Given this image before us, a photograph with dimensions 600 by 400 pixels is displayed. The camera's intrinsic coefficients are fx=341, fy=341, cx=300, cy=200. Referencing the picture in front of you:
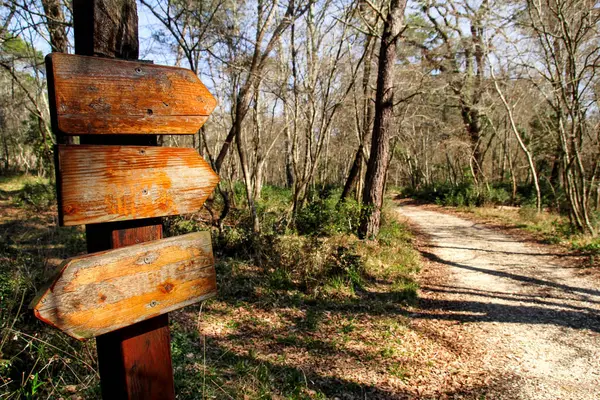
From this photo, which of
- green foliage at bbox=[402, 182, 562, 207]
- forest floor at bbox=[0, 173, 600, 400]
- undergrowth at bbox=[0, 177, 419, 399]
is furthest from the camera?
green foliage at bbox=[402, 182, 562, 207]

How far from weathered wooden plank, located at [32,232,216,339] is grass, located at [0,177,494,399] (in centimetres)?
113

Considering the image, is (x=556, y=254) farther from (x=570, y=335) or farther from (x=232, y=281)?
(x=232, y=281)

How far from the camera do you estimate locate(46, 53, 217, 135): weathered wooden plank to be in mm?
1140

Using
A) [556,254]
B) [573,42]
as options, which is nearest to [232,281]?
[556,254]

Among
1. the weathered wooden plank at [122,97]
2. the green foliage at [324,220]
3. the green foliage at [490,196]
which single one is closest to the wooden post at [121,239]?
the weathered wooden plank at [122,97]

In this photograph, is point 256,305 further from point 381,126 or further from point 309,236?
point 381,126

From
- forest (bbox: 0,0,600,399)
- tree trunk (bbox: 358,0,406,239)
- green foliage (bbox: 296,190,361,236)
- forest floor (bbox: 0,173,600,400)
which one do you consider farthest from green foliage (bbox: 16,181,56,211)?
tree trunk (bbox: 358,0,406,239)

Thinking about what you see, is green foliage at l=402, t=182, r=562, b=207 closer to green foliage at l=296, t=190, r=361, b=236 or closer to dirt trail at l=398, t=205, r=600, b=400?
dirt trail at l=398, t=205, r=600, b=400

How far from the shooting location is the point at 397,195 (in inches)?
990

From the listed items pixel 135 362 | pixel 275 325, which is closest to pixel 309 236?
pixel 275 325

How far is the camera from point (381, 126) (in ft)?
28.2

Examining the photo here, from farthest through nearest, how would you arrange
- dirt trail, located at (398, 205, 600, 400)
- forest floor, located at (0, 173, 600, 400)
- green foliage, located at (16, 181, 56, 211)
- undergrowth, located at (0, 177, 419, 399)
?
green foliage, located at (16, 181, 56, 211) → dirt trail, located at (398, 205, 600, 400) → forest floor, located at (0, 173, 600, 400) → undergrowth, located at (0, 177, 419, 399)

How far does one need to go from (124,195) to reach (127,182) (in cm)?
5

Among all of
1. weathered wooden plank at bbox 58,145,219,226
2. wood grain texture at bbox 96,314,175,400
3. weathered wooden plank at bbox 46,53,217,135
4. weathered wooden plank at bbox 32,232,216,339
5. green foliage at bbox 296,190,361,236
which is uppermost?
weathered wooden plank at bbox 46,53,217,135
